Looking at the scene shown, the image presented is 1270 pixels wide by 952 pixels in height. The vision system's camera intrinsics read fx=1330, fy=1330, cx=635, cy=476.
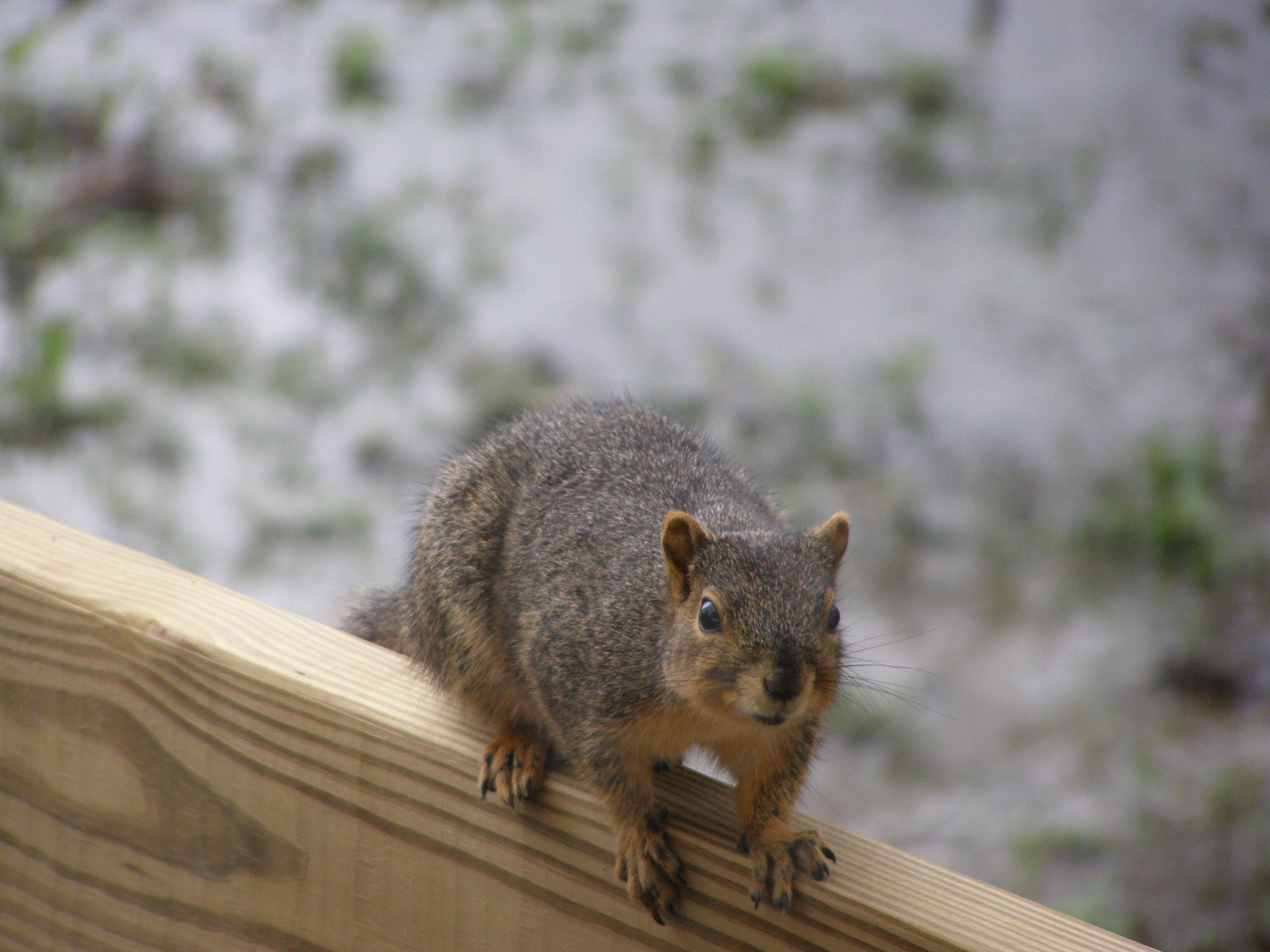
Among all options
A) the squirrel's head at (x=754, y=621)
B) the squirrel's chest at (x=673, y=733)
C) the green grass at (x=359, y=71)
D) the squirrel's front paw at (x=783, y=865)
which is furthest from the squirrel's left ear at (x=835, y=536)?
the green grass at (x=359, y=71)

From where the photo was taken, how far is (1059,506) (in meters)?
3.29

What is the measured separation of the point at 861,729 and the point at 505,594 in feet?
4.50

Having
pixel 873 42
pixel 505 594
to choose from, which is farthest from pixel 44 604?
pixel 873 42

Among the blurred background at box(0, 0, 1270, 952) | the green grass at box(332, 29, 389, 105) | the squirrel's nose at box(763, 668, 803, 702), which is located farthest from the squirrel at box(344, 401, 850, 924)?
the green grass at box(332, 29, 389, 105)

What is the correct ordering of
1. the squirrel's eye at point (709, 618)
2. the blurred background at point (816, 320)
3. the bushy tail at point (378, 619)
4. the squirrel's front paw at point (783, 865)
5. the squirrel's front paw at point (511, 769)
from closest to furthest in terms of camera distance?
the squirrel's front paw at point (783, 865)
the squirrel's front paw at point (511, 769)
the squirrel's eye at point (709, 618)
the bushy tail at point (378, 619)
the blurred background at point (816, 320)

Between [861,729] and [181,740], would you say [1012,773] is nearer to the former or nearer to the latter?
[861,729]

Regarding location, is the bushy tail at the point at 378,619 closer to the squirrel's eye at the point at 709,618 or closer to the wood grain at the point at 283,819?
the wood grain at the point at 283,819

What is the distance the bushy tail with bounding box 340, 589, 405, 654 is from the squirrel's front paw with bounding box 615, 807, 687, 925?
90 centimetres

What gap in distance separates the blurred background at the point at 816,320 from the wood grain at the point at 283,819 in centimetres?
136

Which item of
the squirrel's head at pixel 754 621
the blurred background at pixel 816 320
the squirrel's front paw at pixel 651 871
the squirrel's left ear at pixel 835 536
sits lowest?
the squirrel's front paw at pixel 651 871

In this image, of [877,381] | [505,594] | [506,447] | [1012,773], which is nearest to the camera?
[505,594]

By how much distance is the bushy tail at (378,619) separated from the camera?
226 centimetres

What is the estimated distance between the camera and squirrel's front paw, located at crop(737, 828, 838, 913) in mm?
1243

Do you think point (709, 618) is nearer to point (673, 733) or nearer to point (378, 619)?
point (673, 733)
